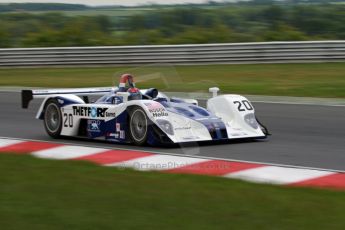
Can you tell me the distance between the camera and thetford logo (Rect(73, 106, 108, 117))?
1140cm

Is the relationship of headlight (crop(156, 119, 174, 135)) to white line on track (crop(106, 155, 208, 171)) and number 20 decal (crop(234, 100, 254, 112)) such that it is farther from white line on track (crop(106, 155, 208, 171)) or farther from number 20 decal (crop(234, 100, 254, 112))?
number 20 decal (crop(234, 100, 254, 112))

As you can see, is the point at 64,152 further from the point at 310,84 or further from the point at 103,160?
the point at 310,84

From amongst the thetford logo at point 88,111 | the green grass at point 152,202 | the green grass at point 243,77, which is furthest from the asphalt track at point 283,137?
the green grass at point 243,77

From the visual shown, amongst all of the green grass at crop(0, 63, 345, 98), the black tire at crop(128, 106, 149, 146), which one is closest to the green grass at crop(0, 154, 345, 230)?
the black tire at crop(128, 106, 149, 146)

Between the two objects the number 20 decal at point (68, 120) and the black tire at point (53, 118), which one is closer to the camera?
the number 20 decal at point (68, 120)

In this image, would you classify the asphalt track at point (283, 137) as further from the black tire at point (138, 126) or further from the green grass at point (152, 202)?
the green grass at point (152, 202)

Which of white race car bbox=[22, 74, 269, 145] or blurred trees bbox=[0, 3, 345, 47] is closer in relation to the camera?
white race car bbox=[22, 74, 269, 145]

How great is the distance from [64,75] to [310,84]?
25.5 ft

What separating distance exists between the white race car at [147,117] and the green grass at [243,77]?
19.1 feet

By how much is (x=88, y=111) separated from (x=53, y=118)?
91 cm

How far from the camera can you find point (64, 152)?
427 inches

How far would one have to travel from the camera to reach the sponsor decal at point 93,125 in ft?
37.8

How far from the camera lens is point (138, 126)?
36.0 ft

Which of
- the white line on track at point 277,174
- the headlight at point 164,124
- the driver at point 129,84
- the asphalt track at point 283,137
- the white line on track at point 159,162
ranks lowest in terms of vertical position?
the white line on track at point 277,174
